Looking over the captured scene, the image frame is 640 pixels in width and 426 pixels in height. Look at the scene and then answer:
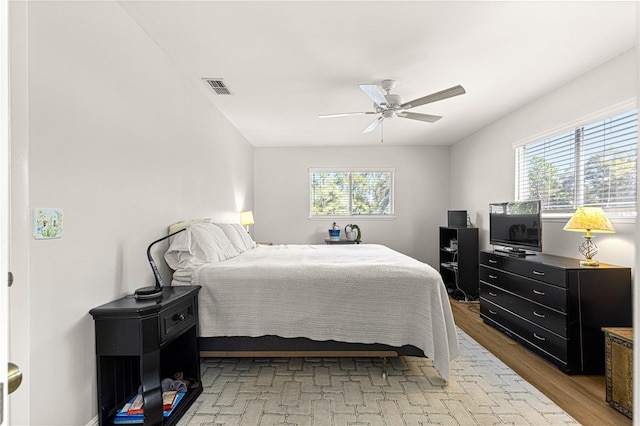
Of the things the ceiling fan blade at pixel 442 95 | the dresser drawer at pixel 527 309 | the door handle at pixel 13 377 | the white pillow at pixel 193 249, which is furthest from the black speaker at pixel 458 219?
the door handle at pixel 13 377

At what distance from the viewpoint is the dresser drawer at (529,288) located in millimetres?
2668

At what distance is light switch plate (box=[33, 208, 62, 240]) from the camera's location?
1.47 m

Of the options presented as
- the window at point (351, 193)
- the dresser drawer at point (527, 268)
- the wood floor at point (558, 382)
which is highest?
the window at point (351, 193)

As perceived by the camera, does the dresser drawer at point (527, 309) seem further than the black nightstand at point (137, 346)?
Yes

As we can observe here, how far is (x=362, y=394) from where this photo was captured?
229cm

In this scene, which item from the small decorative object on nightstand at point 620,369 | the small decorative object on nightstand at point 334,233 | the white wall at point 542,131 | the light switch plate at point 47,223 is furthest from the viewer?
the small decorative object on nightstand at point 334,233

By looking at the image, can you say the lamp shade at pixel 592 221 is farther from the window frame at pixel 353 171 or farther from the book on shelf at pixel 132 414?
the window frame at pixel 353 171

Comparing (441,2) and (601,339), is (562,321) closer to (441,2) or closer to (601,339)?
(601,339)

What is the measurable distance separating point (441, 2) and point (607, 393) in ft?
8.86

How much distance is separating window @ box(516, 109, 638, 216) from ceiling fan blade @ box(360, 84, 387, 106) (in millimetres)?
1871

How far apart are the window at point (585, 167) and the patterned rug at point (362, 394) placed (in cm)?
168

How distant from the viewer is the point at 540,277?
9.55 feet

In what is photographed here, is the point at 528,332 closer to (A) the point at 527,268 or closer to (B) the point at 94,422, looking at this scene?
(A) the point at 527,268

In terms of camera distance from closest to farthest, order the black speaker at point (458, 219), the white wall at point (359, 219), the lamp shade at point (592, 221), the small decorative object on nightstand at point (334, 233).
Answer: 1. the lamp shade at point (592, 221)
2. the black speaker at point (458, 219)
3. the small decorative object on nightstand at point (334, 233)
4. the white wall at point (359, 219)
